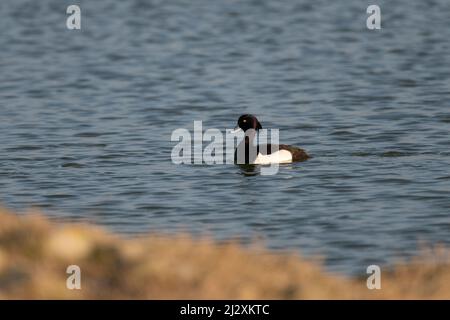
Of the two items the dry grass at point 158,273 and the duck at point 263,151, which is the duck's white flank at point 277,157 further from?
the dry grass at point 158,273

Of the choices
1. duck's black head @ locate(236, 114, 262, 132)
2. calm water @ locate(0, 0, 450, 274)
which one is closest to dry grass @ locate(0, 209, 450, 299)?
calm water @ locate(0, 0, 450, 274)

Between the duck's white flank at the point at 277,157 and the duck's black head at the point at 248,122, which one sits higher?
the duck's black head at the point at 248,122

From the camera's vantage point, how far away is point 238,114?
2725cm

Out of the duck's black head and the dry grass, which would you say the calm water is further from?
the dry grass

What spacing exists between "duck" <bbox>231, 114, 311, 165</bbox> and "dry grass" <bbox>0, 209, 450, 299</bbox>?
9004 mm

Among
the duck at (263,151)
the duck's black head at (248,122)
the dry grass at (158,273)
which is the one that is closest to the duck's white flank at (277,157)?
the duck at (263,151)

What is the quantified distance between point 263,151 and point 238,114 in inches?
227

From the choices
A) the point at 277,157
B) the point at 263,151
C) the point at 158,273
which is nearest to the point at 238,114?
the point at 263,151

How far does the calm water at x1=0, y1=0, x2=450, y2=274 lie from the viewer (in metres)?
16.6

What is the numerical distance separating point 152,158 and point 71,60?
16.2 meters

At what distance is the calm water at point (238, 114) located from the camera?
16609 millimetres

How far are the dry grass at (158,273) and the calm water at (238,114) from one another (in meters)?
2.42

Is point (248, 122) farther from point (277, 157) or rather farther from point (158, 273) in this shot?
point (158, 273)

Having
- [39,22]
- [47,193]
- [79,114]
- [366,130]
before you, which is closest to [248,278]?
[47,193]
